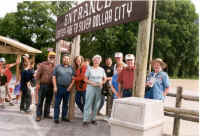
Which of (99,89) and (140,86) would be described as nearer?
(140,86)

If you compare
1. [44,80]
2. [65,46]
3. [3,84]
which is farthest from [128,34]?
[44,80]

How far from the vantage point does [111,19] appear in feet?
13.4

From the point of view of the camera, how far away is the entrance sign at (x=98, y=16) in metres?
3.44

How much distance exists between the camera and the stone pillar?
293cm

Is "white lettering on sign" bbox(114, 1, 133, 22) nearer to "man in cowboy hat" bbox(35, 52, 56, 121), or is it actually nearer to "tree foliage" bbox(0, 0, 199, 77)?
"man in cowboy hat" bbox(35, 52, 56, 121)

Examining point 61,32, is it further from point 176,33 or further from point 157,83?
point 176,33

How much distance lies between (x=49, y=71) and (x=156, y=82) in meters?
2.72

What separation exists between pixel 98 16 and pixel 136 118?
2.40 meters

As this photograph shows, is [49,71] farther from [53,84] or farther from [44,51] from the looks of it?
[44,51]

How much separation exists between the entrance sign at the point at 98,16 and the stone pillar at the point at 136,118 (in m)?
1.27

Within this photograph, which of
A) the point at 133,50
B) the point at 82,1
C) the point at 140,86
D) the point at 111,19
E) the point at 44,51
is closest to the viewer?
the point at 140,86

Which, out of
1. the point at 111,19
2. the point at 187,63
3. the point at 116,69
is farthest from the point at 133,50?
the point at 111,19

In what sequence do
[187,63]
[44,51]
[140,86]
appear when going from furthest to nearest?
[187,63] < [44,51] < [140,86]

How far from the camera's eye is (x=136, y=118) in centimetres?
298
